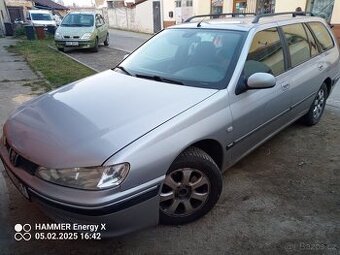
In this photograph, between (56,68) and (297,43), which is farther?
(56,68)

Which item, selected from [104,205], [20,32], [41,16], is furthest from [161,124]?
[41,16]

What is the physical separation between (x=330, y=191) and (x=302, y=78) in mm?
1440

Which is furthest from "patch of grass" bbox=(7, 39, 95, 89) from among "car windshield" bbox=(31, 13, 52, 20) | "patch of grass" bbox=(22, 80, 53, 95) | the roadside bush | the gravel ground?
"car windshield" bbox=(31, 13, 52, 20)

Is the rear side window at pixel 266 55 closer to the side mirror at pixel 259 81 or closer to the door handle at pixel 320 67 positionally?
the side mirror at pixel 259 81

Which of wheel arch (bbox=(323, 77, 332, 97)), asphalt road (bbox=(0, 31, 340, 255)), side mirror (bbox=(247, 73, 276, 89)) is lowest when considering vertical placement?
asphalt road (bbox=(0, 31, 340, 255))

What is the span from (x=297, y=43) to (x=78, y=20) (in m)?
11.8

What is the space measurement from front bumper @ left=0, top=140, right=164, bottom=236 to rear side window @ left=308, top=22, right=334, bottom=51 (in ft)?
11.7

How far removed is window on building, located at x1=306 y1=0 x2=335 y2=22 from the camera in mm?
13471

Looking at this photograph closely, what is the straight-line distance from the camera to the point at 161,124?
238 centimetres

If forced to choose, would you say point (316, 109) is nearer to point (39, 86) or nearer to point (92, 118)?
point (92, 118)

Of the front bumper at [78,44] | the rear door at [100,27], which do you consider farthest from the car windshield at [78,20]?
the front bumper at [78,44]

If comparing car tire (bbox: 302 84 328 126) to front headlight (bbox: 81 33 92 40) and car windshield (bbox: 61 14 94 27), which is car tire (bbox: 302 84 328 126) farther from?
car windshield (bbox: 61 14 94 27)

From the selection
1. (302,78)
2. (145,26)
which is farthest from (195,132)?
(145,26)

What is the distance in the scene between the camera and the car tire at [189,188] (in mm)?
2529
